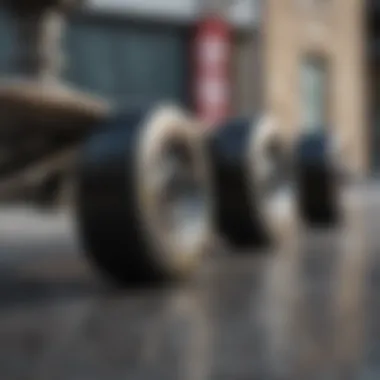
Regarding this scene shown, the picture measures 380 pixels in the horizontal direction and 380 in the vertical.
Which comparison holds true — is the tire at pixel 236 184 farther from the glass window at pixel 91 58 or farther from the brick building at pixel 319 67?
the brick building at pixel 319 67

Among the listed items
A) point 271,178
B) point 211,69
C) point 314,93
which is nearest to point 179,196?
point 271,178

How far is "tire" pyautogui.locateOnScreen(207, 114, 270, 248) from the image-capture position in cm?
313

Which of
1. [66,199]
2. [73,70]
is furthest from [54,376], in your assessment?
[73,70]

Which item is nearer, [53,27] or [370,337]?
[370,337]

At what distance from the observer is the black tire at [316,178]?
4223mm

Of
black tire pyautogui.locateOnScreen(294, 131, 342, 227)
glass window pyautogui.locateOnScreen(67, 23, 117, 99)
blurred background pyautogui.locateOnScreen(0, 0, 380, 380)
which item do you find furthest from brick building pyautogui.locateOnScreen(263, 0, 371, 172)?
black tire pyautogui.locateOnScreen(294, 131, 342, 227)

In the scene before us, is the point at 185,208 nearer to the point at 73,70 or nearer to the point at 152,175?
the point at 152,175

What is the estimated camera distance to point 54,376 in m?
1.21

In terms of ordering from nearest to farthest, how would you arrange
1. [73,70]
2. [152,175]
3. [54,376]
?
[54,376]
[152,175]
[73,70]

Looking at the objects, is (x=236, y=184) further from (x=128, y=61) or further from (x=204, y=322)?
(x=128, y=61)

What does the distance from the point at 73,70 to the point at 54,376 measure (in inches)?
473

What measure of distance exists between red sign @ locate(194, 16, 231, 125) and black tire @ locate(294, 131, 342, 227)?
31.5ft

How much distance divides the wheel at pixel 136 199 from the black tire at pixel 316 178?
1880mm

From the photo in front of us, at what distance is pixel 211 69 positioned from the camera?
14.4m
